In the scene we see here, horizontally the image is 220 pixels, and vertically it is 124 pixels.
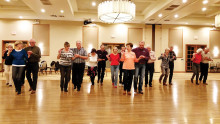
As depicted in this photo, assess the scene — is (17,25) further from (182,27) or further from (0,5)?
(182,27)

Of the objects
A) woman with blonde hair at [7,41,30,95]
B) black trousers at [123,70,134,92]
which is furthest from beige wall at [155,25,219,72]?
woman with blonde hair at [7,41,30,95]

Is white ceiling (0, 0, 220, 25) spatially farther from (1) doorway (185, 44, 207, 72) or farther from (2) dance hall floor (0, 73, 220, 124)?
(2) dance hall floor (0, 73, 220, 124)

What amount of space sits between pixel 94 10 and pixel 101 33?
1926mm

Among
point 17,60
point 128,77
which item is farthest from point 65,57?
point 128,77

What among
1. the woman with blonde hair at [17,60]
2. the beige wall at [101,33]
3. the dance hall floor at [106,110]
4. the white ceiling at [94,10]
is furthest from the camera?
the beige wall at [101,33]

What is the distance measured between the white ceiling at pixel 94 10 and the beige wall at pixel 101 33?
0.64 meters

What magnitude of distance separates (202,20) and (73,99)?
12.4m

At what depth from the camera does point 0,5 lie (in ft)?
35.9

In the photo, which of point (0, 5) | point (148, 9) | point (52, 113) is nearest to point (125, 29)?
point (148, 9)

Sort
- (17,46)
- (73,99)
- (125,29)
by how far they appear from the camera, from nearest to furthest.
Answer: (73,99)
(17,46)
(125,29)

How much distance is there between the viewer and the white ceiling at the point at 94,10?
28.6ft

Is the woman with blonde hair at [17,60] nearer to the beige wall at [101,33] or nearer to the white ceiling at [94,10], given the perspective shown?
the white ceiling at [94,10]

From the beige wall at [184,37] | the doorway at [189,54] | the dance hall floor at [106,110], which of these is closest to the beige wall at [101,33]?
the beige wall at [184,37]

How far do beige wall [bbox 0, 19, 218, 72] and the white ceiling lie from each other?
64 cm
